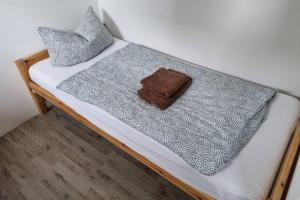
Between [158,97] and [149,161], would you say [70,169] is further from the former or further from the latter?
[158,97]

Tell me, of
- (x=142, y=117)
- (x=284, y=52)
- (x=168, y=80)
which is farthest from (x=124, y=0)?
(x=284, y=52)

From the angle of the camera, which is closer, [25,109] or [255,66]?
[255,66]

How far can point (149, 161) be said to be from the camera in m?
1.56

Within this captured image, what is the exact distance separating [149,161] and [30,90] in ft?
4.79

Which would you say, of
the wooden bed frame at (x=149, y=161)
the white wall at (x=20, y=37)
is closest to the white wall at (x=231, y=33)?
the wooden bed frame at (x=149, y=161)

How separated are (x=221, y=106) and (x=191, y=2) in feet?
2.89

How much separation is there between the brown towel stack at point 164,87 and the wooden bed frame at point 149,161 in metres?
0.39

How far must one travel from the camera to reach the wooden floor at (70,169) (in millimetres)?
1767

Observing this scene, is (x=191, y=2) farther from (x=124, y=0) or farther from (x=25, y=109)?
(x=25, y=109)

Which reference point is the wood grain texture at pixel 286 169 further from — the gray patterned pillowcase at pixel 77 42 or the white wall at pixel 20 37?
the white wall at pixel 20 37

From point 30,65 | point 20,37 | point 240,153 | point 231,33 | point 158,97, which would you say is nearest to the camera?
point 240,153

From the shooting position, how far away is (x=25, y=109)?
237 cm

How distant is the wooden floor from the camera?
1.77 metres

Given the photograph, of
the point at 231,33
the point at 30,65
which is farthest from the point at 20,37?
the point at 231,33
